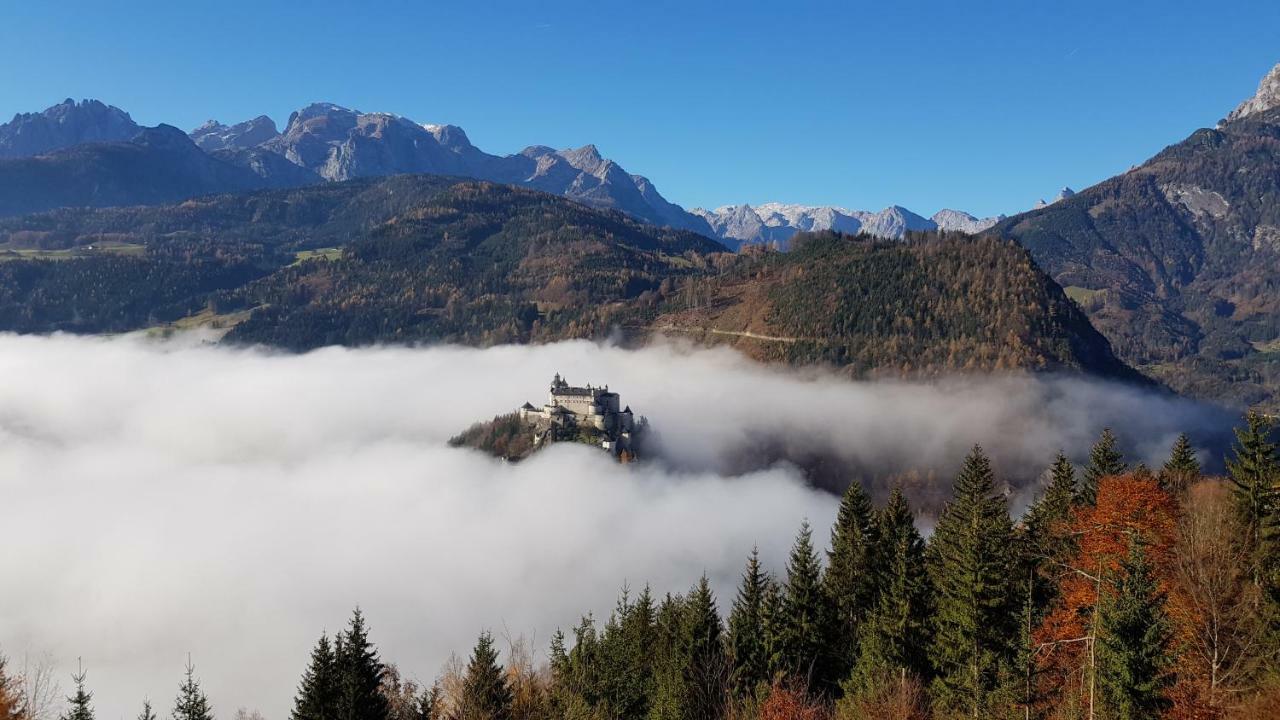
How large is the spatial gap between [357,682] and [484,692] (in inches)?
361

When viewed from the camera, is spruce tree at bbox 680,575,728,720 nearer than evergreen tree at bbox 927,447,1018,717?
No

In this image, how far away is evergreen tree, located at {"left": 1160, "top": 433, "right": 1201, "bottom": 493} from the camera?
226 feet

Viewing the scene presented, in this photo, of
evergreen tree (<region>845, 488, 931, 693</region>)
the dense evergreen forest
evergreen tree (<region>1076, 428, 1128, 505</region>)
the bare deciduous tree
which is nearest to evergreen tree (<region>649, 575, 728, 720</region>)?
the dense evergreen forest

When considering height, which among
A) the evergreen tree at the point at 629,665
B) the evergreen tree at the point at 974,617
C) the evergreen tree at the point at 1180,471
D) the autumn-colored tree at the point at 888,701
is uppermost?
the evergreen tree at the point at 1180,471

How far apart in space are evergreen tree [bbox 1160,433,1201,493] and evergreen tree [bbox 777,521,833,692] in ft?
104

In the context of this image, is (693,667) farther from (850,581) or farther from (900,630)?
(850,581)

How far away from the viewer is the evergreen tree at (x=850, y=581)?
205ft

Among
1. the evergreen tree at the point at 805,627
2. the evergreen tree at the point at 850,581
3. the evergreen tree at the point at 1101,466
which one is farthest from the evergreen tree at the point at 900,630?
the evergreen tree at the point at 1101,466

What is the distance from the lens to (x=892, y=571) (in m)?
62.6

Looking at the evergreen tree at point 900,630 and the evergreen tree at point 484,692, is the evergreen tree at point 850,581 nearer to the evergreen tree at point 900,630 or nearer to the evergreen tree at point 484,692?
the evergreen tree at point 900,630

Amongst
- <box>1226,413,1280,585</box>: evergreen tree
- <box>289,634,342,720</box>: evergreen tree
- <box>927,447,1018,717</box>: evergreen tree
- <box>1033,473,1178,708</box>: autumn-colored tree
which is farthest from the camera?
<box>289,634,342,720</box>: evergreen tree

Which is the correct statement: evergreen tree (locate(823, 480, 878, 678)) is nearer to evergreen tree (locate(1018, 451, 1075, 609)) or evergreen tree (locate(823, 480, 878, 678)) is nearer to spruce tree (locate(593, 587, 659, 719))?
evergreen tree (locate(1018, 451, 1075, 609))

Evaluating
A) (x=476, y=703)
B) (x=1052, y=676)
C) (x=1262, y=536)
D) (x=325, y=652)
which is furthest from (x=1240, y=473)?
(x=325, y=652)

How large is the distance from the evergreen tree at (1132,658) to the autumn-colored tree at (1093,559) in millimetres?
3327
